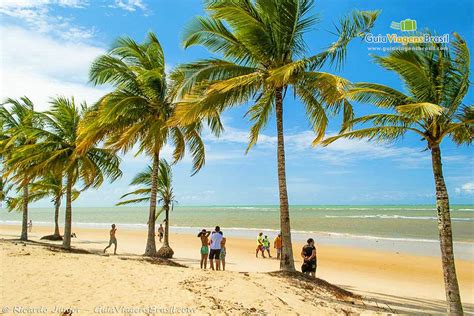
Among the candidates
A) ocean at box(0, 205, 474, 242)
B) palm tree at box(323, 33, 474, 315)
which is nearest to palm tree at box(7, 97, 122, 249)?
palm tree at box(323, 33, 474, 315)

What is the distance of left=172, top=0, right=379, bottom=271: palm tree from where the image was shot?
10.4 m

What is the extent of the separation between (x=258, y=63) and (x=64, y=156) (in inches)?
425

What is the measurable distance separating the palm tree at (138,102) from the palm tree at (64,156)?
2.83 metres

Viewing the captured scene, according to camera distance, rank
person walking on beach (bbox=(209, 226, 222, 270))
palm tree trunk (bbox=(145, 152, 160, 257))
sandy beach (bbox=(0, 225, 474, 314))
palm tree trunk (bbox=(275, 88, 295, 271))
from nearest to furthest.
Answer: sandy beach (bbox=(0, 225, 474, 314))
palm tree trunk (bbox=(275, 88, 295, 271))
person walking on beach (bbox=(209, 226, 222, 270))
palm tree trunk (bbox=(145, 152, 160, 257))

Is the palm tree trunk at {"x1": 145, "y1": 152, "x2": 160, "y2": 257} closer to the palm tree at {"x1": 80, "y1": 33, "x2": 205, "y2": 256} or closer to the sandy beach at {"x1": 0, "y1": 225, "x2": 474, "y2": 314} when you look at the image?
the palm tree at {"x1": 80, "y1": 33, "x2": 205, "y2": 256}

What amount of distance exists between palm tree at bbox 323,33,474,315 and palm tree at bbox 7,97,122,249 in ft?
40.5

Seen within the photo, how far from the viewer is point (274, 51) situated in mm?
11109

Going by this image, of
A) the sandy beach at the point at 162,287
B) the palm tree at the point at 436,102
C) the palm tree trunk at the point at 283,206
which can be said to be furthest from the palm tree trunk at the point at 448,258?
the palm tree trunk at the point at 283,206

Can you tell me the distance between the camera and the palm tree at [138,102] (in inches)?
535

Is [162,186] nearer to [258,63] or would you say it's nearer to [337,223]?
[258,63]

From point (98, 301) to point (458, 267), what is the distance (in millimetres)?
18148

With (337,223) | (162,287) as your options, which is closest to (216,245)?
(162,287)

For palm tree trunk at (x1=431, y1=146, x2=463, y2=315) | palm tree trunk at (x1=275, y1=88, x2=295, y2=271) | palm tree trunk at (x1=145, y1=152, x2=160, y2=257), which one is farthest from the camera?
palm tree trunk at (x1=145, y1=152, x2=160, y2=257)

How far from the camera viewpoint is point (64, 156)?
1681cm
